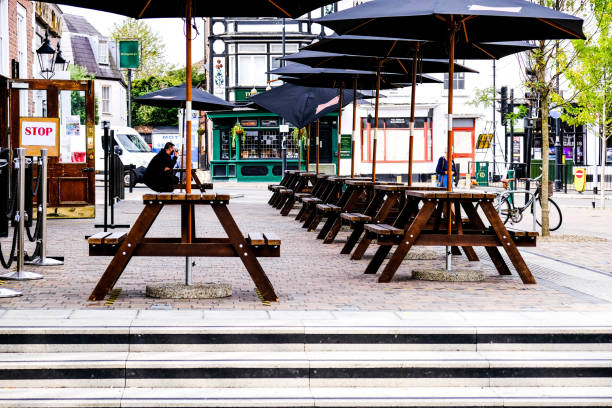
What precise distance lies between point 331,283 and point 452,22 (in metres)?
2.81

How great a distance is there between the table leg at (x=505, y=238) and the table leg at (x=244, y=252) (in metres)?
2.33

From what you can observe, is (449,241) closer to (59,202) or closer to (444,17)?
(444,17)

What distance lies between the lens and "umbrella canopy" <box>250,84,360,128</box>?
1777 centimetres

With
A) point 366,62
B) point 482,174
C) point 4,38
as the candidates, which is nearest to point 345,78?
point 366,62

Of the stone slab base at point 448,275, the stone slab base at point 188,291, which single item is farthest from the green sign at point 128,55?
the stone slab base at point 188,291

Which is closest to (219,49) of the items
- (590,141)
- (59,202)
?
(590,141)

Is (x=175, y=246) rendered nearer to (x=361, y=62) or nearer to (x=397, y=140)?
(x=361, y=62)

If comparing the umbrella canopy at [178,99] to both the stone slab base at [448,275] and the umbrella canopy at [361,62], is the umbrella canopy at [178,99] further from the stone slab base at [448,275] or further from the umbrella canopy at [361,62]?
the stone slab base at [448,275]

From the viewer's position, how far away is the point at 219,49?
45219 mm

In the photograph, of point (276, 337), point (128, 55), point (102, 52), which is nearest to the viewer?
point (276, 337)

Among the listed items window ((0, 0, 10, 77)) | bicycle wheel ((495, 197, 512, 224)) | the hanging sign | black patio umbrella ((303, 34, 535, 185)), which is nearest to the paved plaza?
the hanging sign

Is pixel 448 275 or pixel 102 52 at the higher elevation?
pixel 102 52

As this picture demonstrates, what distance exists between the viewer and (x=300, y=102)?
59.0 feet

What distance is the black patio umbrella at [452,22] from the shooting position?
26.9ft
